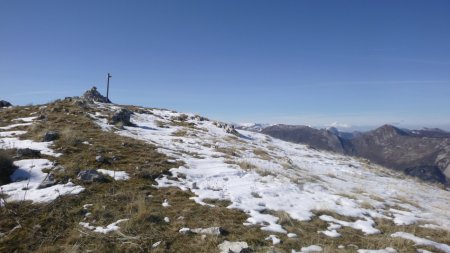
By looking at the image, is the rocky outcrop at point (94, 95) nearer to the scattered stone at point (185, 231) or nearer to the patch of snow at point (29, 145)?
the patch of snow at point (29, 145)

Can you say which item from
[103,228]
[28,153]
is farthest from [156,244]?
[28,153]

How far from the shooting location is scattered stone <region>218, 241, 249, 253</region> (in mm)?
6781

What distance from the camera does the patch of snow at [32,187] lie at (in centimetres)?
905

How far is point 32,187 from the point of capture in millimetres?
9773

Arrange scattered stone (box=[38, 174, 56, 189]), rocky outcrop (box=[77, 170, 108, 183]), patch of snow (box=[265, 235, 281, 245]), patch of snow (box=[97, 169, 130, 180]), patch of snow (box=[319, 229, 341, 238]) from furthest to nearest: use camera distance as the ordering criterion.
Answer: patch of snow (box=[97, 169, 130, 180]) < rocky outcrop (box=[77, 170, 108, 183]) < scattered stone (box=[38, 174, 56, 189]) < patch of snow (box=[319, 229, 341, 238]) < patch of snow (box=[265, 235, 281, 245])

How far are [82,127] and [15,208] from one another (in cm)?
1249

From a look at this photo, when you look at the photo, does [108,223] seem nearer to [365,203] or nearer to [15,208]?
[15,208]

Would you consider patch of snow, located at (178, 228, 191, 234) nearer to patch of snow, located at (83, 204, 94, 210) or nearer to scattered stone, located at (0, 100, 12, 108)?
patch of snow, located at (83, 204, 94, 210)

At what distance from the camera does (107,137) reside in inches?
703

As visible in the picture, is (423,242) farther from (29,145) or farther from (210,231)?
(29,145)

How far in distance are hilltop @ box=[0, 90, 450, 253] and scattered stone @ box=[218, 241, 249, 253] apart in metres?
0.02

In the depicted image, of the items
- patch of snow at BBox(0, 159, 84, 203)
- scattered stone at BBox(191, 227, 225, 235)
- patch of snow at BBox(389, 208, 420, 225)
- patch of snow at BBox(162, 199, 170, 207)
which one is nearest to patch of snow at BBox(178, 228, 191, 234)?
scattered stone at BBox(191, 227, 225, 235)

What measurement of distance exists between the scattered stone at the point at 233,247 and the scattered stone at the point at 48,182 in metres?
6.29

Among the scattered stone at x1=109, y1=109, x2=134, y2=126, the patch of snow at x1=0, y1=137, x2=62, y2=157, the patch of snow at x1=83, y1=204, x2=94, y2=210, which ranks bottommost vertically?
the patch of snow at x1=83, y1=204, x2=94, y2=210
